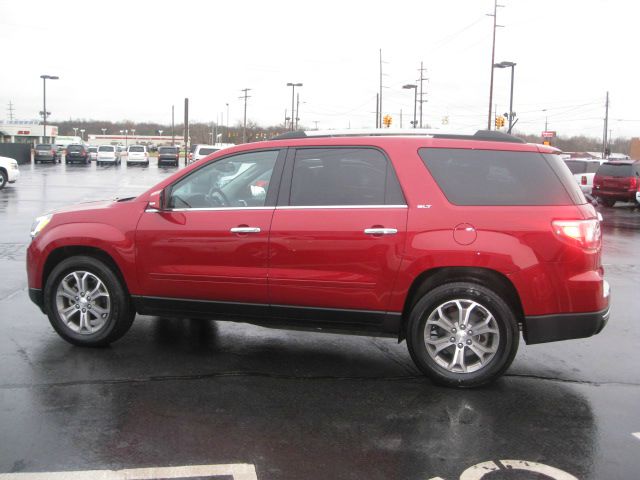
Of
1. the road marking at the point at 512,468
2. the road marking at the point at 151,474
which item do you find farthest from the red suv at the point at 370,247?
the road marking at the point at 151,474

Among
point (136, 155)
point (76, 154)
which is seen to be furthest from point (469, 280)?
point (76, 154)

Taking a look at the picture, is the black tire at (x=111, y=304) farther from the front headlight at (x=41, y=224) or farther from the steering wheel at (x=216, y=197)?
the steering wheel at (x=216, y=197)

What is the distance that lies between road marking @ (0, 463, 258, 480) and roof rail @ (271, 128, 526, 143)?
2.69 metres

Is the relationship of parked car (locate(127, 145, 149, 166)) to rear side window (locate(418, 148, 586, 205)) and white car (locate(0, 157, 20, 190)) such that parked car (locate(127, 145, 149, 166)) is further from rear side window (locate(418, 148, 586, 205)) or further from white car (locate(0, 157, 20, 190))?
rear side window (locate(418, 148, 586, 205))

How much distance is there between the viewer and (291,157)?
4.93 meters

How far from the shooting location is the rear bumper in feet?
14.4

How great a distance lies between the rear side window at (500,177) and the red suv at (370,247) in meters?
0.01

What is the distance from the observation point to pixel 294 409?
4.12 metres

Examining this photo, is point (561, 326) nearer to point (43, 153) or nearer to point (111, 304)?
point (111, 304)

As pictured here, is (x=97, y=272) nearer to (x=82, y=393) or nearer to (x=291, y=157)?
(x=82, y=393)

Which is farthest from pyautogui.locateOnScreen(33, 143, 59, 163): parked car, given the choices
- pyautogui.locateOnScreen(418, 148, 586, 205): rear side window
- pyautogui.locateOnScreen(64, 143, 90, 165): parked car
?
pyautogui.locateOnScreen(418, 148, 586, 205): rear side window

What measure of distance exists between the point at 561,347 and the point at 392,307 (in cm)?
203

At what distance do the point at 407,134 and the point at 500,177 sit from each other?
0.81 metres

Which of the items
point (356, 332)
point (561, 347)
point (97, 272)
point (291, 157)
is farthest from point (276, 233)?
point (561, 347)
